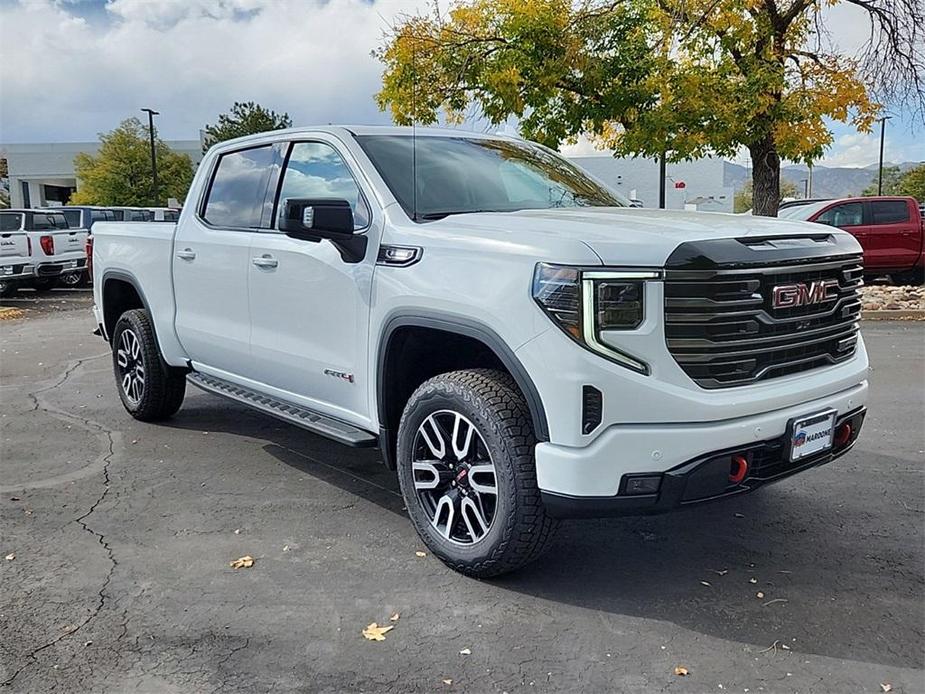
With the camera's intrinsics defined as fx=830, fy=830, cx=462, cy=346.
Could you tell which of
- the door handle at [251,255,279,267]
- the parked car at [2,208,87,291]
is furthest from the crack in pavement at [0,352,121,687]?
the parked car at [2,208,87,291]

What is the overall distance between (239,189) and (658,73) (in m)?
9.25

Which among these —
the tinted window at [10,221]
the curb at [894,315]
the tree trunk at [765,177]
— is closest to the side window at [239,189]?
the curb at [894,315]

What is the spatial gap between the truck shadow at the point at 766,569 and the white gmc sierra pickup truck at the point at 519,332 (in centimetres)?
48

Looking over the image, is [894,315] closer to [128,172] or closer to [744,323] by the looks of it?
[744,323]

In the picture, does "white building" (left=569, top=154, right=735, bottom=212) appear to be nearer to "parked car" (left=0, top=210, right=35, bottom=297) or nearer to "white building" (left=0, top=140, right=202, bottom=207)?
"parked car" (left=0, top=210, right=35, bottom=297)

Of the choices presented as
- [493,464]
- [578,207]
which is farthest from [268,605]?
[578,207]

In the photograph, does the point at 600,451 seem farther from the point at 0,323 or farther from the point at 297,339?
the point at 0,323

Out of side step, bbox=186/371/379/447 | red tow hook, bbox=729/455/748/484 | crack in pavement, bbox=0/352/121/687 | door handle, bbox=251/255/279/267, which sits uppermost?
door handle, bbox=251/255/279/267

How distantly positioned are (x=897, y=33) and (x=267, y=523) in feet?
41.2

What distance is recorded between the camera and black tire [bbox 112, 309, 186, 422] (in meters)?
5.98

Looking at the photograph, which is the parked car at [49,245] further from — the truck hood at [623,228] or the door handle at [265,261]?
the truck hood at [623,228]

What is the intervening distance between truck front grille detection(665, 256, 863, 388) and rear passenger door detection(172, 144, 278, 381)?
8.78 ft

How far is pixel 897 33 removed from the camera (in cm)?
1254

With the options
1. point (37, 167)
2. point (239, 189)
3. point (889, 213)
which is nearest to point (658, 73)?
point (889, 213)
